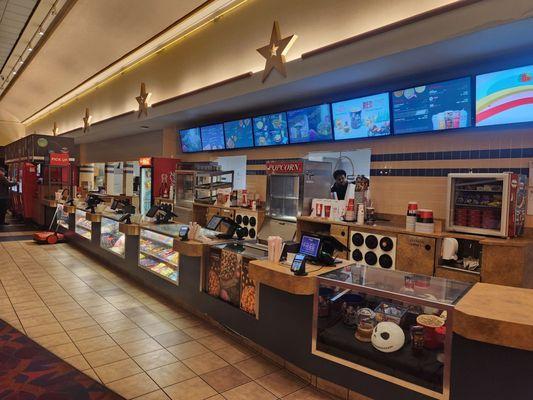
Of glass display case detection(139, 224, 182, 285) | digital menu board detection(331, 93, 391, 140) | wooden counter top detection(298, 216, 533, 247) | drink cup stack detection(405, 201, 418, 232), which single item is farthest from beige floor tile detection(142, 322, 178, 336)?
digital menu board detection(331, 93, 391, 140)

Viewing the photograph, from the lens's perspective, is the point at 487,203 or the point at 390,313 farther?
the point at 487,203

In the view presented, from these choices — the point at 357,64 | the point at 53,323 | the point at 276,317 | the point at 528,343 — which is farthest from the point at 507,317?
the point at 53,323

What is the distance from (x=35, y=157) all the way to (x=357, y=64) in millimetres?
10707

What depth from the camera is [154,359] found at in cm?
334

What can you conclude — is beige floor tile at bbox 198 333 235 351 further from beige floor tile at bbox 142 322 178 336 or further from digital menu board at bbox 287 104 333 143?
digital menu board at bbox 287 104 333 143

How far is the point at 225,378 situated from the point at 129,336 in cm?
130

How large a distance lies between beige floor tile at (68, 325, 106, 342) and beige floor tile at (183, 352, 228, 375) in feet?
3.73

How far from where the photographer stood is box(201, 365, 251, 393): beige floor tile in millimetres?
2937

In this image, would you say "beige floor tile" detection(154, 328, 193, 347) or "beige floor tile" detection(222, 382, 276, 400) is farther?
"beige floor tile" detection(154, 328, 193, 347)

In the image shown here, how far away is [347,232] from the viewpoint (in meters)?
4.70

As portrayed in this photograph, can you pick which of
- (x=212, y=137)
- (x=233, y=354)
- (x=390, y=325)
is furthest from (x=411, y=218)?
(x=212, y=137)

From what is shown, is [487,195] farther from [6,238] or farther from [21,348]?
[6,238]

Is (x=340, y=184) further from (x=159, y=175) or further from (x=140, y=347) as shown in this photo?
(x=159, y=175)

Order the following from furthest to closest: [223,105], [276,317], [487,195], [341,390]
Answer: [223,105], [487,195], [276,317], [341,390]
